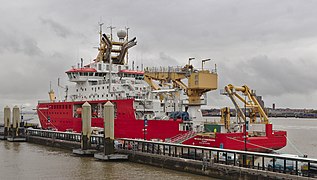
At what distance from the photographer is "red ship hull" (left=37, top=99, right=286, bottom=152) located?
3181cm

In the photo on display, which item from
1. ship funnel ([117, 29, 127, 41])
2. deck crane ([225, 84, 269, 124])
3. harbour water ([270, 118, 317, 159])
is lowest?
harbour water ([270, 118, 317, 159])

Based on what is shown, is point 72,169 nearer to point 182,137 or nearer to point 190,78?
point 182,137

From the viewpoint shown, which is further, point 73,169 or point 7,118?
point 7,118

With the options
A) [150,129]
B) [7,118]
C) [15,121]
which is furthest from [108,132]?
[7,118]

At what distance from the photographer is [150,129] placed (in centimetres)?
3781

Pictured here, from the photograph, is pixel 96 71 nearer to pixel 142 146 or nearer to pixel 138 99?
pixel 138 99

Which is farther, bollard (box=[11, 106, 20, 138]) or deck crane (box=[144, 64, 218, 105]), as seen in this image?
bollard (box=[11, 106, 20, 138])

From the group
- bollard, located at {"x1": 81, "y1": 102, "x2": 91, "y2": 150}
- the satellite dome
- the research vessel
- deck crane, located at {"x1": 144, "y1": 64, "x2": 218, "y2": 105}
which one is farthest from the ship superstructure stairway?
the satellite dome

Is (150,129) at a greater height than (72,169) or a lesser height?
greater

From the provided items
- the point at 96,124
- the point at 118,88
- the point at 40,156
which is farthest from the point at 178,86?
the point at 40,156

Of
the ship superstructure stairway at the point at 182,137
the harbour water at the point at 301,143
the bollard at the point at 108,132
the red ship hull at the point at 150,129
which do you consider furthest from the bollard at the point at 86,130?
the harbour water at the point at 301,143

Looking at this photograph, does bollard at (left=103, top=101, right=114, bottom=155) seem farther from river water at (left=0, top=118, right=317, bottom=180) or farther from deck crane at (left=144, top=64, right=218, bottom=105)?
deck crane at (left=144, top=64, right=218, bottom=105)

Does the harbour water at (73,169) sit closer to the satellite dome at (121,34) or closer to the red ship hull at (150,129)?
the red ship hull at (150,129)

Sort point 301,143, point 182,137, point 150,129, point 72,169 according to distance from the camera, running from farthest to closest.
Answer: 1. point 301,143
2. point 150,129
3. point 182,137
4. point 72,169
